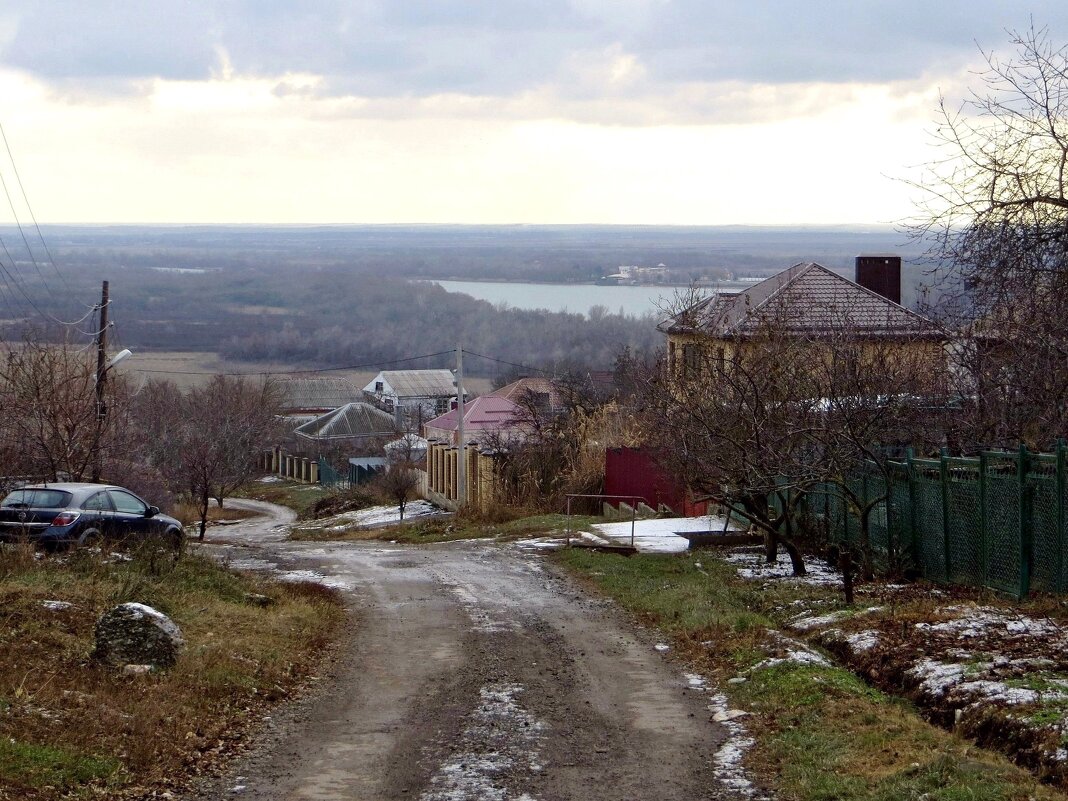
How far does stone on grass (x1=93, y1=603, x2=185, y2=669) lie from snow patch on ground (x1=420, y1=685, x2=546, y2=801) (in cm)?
275

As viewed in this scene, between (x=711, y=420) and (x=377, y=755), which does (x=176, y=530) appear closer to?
(x=711, y=420)

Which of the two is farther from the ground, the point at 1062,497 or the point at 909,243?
the point at 909,243

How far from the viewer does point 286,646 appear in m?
12.0

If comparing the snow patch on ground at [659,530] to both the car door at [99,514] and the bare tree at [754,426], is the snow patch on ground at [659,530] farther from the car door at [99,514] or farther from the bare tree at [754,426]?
the car door at [99,514]

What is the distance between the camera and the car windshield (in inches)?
685

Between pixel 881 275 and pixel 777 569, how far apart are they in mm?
24954

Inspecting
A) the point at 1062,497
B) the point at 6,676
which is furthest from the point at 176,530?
the point at 1062,497

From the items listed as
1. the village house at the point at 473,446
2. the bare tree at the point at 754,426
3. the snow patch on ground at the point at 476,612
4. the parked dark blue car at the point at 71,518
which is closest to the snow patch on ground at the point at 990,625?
the bare tree at the point at 754,426

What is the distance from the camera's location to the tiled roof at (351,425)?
90.8 metres

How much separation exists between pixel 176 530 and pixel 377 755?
12387mm

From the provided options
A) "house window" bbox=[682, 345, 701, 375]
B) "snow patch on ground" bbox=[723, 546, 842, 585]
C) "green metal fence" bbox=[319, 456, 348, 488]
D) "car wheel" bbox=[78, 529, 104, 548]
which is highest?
"house window" bbox=[682, 345, 701, 375]

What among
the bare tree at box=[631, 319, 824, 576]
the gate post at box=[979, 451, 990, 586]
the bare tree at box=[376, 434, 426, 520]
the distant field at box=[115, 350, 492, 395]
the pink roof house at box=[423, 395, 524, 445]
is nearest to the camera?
the gate post at box=[979, 451, 990, 586]

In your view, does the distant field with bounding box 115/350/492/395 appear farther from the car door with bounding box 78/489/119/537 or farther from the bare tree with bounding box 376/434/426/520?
the car door with bounding box 78/489/119/537

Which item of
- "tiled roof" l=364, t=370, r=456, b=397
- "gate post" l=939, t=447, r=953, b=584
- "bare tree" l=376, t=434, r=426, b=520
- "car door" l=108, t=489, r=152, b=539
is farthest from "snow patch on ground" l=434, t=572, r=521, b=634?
"tiled roof" l=364, t=370, r=456, b=397
